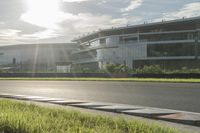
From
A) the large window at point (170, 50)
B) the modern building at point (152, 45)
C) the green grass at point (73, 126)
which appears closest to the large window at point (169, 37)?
the modern building at point (152, 45)

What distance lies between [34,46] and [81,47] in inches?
1370

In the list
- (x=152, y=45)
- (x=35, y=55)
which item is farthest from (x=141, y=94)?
(x=35, y=55)

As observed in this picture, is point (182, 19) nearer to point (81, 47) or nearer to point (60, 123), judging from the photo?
point (81, 47)

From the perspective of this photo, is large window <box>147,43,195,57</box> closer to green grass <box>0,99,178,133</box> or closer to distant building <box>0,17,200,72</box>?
distant building <box>0,17,200,72</box>

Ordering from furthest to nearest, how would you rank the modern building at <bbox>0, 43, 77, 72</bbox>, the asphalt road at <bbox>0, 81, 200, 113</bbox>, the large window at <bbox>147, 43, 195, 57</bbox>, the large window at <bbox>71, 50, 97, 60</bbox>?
the modern building at <bbox>0, 43, 77, 72</bbox>, the large window at <bbox>71, 50, 97, 60</bbox>, the large window at <bbox>147, 43, 195, 57</bbox>, the asphalt road at <bbox>0, 81, 200, 113</bbox>

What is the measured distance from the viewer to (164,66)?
7100cm

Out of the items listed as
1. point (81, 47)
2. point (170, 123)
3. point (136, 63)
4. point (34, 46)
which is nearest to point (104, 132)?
point (170, 123)

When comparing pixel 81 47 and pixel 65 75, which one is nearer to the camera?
pixel 65 75

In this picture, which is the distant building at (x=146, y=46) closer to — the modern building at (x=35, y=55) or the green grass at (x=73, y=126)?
the modern building at (x=35, y=55)

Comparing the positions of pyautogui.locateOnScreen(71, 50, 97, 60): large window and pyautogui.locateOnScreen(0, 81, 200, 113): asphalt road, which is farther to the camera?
pyautogui.locateOnScreen(71, 50, 97, 60): large window

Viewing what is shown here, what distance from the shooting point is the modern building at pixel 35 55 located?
130125 mm

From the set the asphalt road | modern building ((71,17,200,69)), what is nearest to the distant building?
modern building ((71,17,200,69))

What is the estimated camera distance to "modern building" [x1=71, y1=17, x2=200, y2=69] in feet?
226

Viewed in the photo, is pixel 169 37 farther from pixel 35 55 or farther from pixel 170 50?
pixel 35 55
